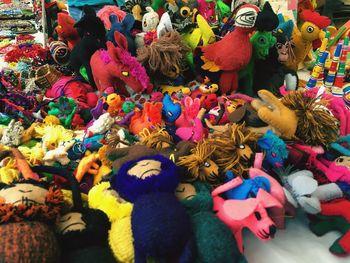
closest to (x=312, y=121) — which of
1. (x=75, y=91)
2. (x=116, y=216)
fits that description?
(x=116, y=216)

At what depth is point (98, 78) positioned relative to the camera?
103 centimetres

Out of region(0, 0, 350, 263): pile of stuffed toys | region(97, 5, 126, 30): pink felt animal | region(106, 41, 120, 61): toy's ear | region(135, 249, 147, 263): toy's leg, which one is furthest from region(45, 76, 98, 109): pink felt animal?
region(135, 249, 147, 263): toy's leg

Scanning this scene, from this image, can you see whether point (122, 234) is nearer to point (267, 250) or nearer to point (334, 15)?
point (267, 250)

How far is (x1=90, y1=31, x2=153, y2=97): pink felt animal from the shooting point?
95 centimetres

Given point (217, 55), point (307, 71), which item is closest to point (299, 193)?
point (217, 55)

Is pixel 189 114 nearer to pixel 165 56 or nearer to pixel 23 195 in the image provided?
pixel 165 56

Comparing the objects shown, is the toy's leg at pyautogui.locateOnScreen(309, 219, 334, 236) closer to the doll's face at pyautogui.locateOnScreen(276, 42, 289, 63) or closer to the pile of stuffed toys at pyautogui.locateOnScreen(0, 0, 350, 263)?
the pile of stuffed toys at pyautogui.locateOnScreen(0, 0, 350, 263)

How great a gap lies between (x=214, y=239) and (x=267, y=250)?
170mm

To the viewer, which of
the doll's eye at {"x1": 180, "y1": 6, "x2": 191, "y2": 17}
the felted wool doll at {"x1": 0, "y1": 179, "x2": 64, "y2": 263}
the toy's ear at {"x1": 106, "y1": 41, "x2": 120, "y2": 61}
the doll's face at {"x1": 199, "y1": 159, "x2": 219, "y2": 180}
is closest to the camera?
the felted wool doll at {"x1": 0, "y1": 179, "x2": 64, "y2": 263}

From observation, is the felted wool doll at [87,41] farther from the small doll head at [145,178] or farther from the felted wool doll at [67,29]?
the small doll head at [145,178]

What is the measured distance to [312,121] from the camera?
694 mm

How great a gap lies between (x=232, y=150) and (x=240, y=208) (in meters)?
0.14

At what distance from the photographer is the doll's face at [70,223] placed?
508 mm

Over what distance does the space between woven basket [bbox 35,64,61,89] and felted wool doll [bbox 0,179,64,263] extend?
25.7 inches
